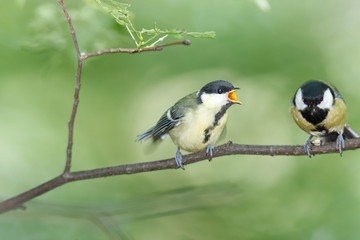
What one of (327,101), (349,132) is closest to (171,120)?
(327,101)

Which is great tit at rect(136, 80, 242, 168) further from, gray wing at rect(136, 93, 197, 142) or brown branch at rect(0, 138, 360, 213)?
brown branch at rect(0, 138, 360, 213)

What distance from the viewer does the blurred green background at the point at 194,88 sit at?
262cm

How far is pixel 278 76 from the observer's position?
11.5 ft

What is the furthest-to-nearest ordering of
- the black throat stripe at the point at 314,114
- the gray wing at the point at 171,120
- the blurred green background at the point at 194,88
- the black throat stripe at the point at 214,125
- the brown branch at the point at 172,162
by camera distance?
1. the blurred green background at the point at 194,88
2. the gray wing at the point at 171,120
3. the black throat stripe at the point at 214,125
4. the black throat stripe at the point at 314,114
5. the brown branch at the point at 172,162

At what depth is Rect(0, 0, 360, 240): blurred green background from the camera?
262 cm

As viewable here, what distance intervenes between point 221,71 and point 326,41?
94 centimetres

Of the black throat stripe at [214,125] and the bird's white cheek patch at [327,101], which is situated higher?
the bird's white cheek patch at [327,101]

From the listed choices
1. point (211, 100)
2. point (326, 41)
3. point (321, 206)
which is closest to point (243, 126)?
point (326, 41)

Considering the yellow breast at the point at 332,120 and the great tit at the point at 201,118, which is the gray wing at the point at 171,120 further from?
the yellow breast at the point at 332,120

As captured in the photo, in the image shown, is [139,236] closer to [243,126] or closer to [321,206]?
[321,206]

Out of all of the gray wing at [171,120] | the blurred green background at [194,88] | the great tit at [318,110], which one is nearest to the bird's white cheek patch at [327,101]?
the great tit at [318,110]

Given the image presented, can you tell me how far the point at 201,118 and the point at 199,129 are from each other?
0.06 meters

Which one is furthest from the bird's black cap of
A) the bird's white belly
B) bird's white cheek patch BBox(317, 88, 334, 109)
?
bird's white cheek patch BBox(317, 88, 334, 109)

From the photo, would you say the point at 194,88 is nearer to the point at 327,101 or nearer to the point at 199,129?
the point at 199,129
